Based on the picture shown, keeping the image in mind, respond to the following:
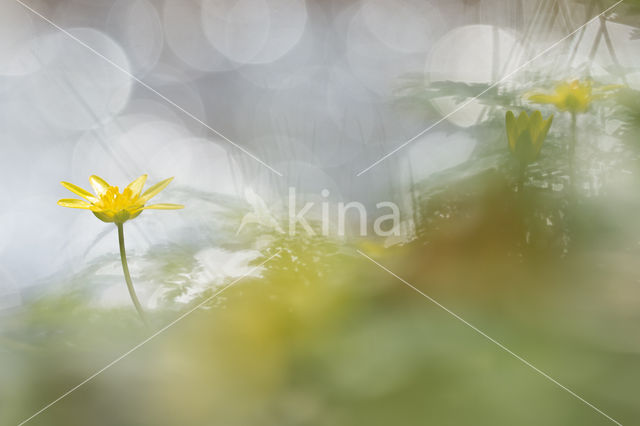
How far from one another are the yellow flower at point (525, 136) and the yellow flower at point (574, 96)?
0.24ft

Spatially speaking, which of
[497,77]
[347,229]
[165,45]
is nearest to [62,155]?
[165,45]

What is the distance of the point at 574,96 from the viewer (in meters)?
0.41

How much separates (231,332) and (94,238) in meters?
0.31

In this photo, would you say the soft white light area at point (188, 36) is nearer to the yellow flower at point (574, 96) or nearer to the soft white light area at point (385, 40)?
the soft white light area at point (385, 40)

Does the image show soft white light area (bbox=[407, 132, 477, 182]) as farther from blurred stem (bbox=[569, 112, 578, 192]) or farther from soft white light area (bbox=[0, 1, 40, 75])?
soft white light area (bbox=[0, 1, 40, 75])

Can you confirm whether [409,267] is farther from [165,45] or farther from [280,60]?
[165,45]

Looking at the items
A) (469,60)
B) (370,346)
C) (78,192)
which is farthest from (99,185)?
(469,60)


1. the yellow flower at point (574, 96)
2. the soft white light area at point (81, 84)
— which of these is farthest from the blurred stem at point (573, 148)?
the soft white light area at point (81, 84)

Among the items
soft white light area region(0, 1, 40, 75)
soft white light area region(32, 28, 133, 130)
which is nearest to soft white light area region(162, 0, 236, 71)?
soft white light area region(32, 28, 133, 130)

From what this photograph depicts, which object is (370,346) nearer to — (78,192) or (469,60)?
(78,192)

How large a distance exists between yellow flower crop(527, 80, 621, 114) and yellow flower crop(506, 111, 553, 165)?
0.24 feet

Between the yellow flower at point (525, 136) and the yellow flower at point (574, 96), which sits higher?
the yellow flower at point (574, 96)

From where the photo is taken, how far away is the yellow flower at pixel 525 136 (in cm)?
36

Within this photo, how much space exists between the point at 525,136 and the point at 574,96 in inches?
3.7
